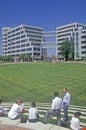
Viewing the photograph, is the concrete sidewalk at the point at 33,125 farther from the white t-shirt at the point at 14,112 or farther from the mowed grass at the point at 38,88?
the mowed grass at the point at 38,88

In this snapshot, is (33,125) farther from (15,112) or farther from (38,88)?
(38,88)

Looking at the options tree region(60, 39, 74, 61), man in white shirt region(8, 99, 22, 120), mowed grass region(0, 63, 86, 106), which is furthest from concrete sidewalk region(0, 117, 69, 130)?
tree region(60, 39, 74, 61)

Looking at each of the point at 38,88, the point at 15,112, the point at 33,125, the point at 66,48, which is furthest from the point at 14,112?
the point at 66,48

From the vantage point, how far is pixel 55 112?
1894 cm

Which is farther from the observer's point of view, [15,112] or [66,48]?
[66,48]

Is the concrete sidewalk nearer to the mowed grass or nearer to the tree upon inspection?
the mowed grass


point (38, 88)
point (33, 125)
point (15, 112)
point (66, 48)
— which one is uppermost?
point (66, 48)

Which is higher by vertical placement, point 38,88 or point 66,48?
point 66,48

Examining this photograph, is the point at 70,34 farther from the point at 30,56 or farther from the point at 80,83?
the point at 80,83

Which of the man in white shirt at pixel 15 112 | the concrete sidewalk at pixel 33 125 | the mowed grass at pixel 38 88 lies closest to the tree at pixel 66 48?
the mowed grass at pixel 38 88

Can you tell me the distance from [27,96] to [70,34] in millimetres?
157238

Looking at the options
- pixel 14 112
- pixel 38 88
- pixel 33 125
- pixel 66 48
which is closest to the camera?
pixel 33 125

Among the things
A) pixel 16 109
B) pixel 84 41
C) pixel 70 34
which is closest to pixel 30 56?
pixel 70 34

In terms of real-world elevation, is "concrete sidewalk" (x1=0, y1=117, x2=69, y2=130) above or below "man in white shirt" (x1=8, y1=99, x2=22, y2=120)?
below
